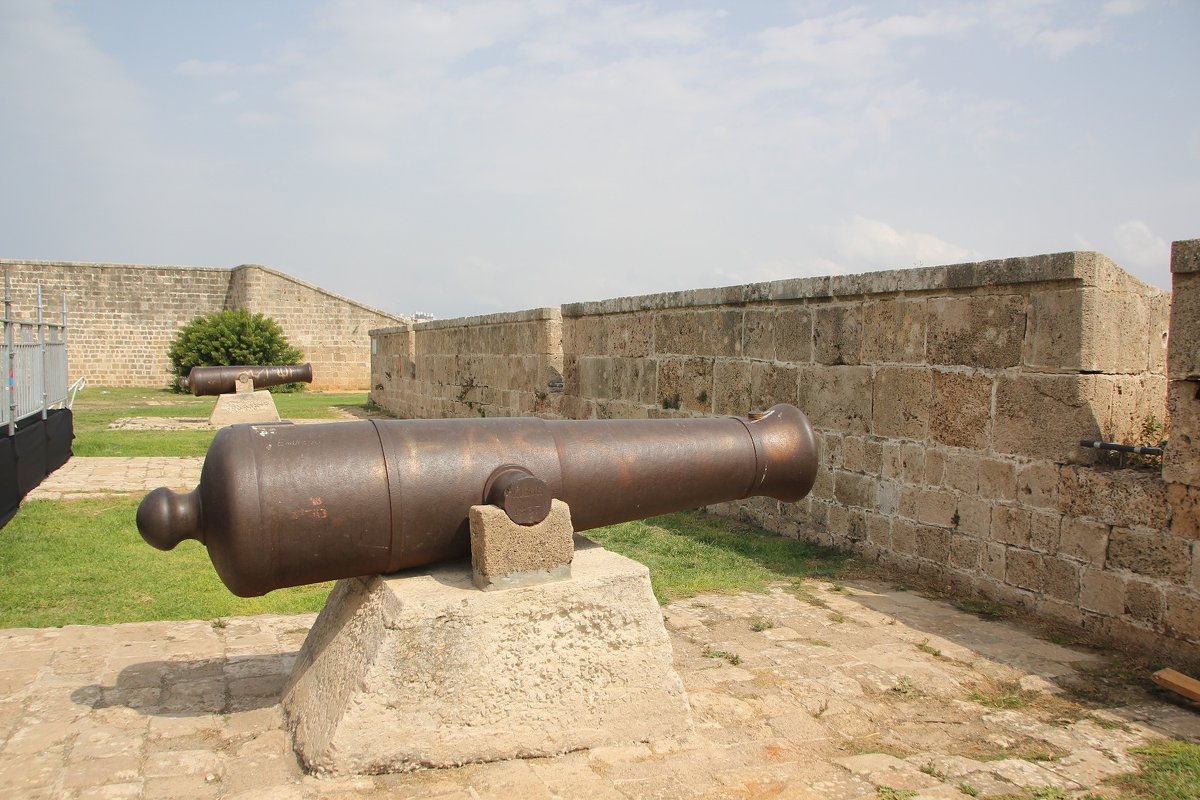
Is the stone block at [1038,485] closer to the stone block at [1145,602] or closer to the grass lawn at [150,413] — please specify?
the stone block at [1145,602]

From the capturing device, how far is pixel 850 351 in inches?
239

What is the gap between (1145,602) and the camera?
13.5 ft

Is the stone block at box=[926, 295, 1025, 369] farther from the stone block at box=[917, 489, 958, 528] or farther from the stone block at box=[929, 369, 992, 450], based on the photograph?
the stone block at box=[917, 489, 958, 528]

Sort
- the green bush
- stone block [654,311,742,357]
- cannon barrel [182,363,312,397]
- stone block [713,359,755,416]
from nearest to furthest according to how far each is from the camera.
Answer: stone block [713,359,755,416] → stone block [654,311,742,357] → cannon barrel [182,363,312,397] → the green bush

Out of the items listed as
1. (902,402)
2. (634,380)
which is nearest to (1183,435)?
(902,402)

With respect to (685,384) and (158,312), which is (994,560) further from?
(158,312)

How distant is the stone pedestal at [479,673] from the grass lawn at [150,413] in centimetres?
750

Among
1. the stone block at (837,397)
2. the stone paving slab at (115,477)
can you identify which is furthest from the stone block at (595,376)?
the stone paving slab at (115,477)

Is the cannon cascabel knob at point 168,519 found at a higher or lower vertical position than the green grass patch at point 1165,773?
higher

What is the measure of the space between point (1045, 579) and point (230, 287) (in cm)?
2903

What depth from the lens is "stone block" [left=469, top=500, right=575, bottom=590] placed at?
294 centimetres

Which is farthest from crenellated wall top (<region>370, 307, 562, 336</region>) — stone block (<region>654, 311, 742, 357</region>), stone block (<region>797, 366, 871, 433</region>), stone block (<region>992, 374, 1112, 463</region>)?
stone block (<region>992, 374, 1112, 463</region>)

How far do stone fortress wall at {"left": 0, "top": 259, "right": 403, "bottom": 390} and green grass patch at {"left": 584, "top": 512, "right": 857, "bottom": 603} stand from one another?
22929mm

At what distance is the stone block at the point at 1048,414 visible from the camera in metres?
4.50
